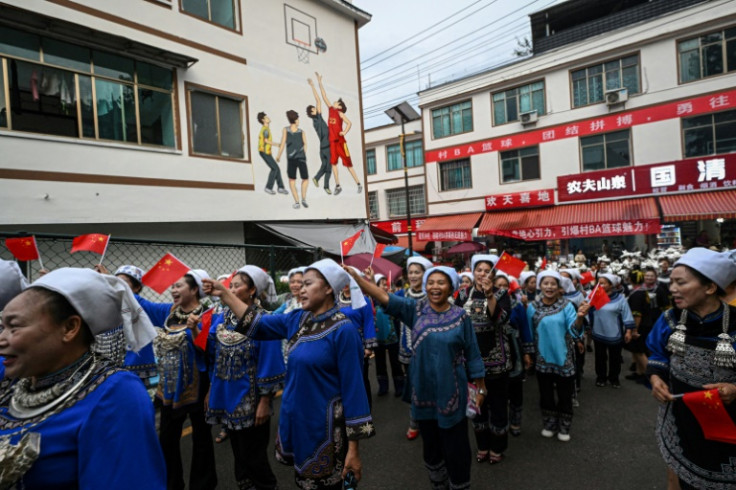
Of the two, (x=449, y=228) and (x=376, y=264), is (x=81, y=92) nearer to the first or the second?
(x=376, y=264)

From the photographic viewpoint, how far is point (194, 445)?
3.51m

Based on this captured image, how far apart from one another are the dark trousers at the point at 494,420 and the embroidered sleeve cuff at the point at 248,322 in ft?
8.36

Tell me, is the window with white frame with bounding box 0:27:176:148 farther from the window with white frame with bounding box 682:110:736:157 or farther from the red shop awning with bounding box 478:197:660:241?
the window with white frame with bounding box 682:110:736:157

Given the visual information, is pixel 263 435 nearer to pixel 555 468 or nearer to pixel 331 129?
pixel 555 468

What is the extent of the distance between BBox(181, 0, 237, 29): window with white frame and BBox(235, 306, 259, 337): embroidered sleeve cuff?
10734 millimetres

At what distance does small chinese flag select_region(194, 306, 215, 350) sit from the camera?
342 cm

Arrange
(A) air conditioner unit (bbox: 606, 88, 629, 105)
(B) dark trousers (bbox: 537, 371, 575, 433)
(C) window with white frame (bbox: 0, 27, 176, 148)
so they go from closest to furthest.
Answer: (B) dark trousers (bbox: 537, 371, 575, 433) → (C) window with white frame (bbox: 0, 27, 176, 148) → (A) air conditioner unit (bbox: 606, 88, 629, 105)

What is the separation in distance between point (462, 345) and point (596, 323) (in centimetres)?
413

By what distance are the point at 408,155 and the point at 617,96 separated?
1234 cm

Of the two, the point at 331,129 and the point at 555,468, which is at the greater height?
the point at 331,129

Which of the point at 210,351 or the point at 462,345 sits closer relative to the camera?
the point at 462,345

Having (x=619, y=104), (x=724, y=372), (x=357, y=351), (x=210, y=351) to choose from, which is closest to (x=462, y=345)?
(x=357, y=351)

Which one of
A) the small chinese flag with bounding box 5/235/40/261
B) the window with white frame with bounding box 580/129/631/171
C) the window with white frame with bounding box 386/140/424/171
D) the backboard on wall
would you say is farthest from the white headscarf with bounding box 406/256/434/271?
the window with white frame with bounding box 386/140/424/171

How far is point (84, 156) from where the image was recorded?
8.71 metres
